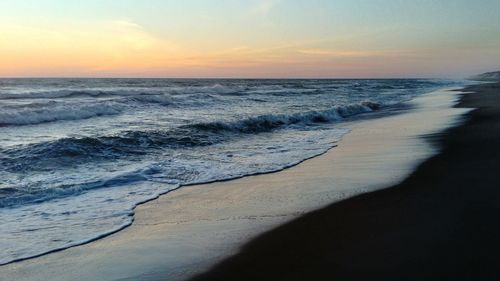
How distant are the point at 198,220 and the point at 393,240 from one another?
2.41m

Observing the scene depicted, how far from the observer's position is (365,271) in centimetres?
406

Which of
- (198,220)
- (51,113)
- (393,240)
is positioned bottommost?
(198,220)

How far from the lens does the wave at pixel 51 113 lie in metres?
18.8

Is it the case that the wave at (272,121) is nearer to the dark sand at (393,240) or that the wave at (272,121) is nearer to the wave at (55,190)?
the wave at (55,190)

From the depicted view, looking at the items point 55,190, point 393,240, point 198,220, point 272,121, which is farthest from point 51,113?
point 393,240

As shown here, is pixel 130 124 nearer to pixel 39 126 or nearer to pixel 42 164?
pixel 39 126

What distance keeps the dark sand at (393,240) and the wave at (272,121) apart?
9951 mm

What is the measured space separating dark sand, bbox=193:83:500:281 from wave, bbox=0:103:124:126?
53.0 feet

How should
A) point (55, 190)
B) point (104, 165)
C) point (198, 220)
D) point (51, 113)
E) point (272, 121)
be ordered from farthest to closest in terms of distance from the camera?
1. point (51, 113)
2. point (272, 121)
3. point (104, 165)
4. point (55, 190)
5. point (198, 220)

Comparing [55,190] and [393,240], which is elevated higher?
[393,240]

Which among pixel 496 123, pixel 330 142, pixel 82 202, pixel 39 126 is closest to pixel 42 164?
pixel 82 202

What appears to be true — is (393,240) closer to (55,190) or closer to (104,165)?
(55,190)

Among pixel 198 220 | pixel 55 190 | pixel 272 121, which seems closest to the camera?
pixel 198 220

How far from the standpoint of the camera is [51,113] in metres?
21.0
